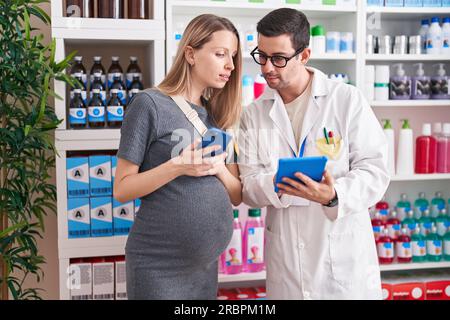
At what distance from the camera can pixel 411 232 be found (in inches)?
140

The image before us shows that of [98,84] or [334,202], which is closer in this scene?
[334,202]

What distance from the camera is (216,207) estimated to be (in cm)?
202

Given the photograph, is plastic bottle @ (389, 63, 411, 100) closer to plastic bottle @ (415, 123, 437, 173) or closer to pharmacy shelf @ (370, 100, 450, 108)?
pharmacy shelf @ (370, 100, 450, 108)

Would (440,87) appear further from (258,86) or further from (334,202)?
(334,202)

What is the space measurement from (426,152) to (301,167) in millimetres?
1960

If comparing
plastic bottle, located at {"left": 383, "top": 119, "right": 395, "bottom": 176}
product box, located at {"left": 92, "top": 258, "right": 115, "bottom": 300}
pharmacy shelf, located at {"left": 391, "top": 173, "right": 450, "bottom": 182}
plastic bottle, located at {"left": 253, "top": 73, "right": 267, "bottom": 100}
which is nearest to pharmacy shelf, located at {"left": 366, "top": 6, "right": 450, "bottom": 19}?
plastic bottle, located at {"left": 383, "top": 119, "right": 395, "bottom": 176}

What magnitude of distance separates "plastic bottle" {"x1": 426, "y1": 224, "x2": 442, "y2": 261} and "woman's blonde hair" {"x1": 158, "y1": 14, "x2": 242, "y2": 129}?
1.99 metres

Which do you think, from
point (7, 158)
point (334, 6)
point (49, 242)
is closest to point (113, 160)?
Answer: point (7, 158)

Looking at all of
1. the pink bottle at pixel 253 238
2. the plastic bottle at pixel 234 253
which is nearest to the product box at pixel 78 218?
the plastic bottle at pixel 234 253

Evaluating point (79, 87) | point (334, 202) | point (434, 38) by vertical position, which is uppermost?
point (434, 38)

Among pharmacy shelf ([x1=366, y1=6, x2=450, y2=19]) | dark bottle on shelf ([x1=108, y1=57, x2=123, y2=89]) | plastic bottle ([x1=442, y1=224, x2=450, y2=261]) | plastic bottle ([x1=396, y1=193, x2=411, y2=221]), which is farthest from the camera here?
plastic bottle ([x1=396, y1=193, x2=411, y2=221])

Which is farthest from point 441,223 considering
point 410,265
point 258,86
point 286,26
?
point 286,26

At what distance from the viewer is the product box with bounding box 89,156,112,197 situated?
9.33 ft
